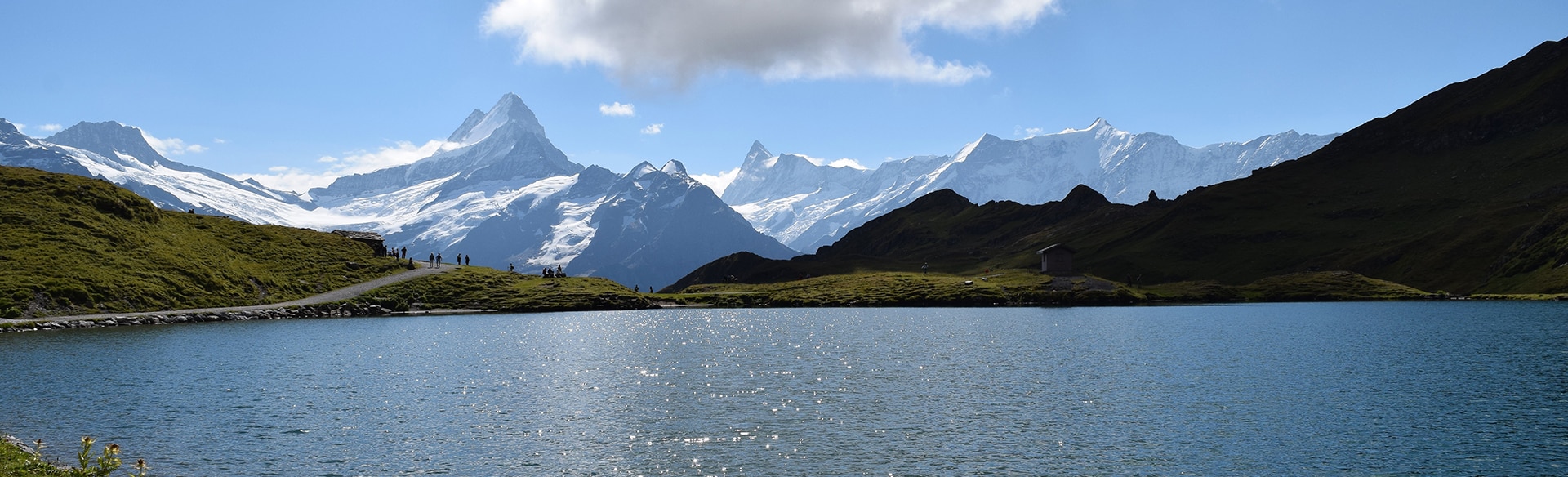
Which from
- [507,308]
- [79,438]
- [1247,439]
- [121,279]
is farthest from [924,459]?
[507,308]

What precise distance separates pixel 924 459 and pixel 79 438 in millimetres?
37789

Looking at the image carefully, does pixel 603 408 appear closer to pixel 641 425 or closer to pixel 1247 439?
pixel 641 425

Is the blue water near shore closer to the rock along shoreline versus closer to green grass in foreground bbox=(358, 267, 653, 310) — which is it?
the rock along shoreline

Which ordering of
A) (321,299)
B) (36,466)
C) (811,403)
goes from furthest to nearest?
(321,299), (811,403), (36,466)

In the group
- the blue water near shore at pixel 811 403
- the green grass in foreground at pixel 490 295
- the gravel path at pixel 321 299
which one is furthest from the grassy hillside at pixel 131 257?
the blue water near shore at pixel 811 403

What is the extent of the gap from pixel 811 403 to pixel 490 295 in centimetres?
13949

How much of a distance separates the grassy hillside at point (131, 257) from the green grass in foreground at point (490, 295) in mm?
11761

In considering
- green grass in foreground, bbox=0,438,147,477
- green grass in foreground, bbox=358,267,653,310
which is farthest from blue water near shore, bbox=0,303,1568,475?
green grass in foreground, bbox=358,267,653,310

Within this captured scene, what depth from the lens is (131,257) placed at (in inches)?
5551

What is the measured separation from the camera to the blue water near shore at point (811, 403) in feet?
128

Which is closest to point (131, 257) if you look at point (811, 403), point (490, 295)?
point (490, 295)

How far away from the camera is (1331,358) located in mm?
74562

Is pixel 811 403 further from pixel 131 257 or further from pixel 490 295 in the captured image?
pixel 490 295

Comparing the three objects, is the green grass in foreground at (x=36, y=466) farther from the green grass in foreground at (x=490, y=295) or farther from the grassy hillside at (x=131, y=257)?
the green grass in foreground at (x=490, y=295)
